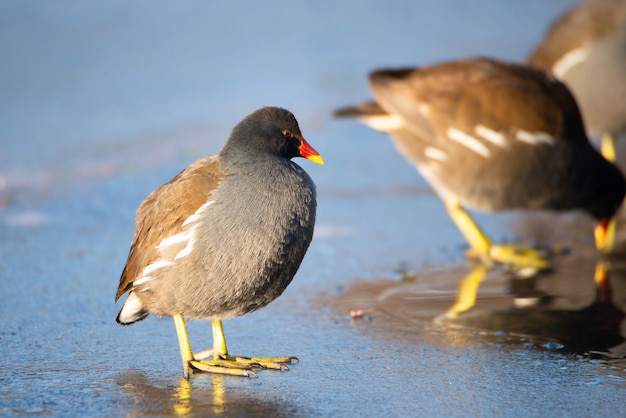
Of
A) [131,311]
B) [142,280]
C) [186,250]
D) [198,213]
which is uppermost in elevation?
[198,213]

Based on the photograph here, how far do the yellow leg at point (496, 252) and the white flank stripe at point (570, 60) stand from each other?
196 centimetres

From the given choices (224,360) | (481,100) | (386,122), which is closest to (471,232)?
(481,100)

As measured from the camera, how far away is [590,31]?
302 inches

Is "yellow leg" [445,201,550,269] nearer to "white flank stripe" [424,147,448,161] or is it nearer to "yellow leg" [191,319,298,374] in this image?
"white flank stripe" [424,147,448,161]

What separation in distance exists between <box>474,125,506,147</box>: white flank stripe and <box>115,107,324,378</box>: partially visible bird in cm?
230

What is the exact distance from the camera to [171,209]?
13.5 ft

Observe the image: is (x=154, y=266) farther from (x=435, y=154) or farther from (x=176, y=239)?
(x=435, y=154)

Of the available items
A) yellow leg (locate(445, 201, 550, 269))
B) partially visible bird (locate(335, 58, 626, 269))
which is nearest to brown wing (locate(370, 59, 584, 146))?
partially visible bird (locate(335, 58, 626, 269))

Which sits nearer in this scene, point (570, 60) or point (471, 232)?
point (471, 232)

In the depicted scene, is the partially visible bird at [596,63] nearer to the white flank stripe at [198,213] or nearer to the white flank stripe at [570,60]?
the white flank stripe at [570,60]

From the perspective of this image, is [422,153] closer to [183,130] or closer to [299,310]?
[299,310]

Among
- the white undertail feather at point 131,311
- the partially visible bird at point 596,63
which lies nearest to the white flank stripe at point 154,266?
the white undertail feather at point 131,311

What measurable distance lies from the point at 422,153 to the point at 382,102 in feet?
1.50

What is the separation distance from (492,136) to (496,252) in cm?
75
